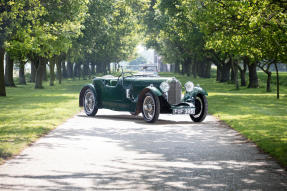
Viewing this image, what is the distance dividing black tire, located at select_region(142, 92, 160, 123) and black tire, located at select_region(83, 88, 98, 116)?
2241 mm

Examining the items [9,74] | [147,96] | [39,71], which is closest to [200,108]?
[147,96]

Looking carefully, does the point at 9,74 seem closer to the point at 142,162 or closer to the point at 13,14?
the point at 13,14

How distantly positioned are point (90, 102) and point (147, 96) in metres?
2.92

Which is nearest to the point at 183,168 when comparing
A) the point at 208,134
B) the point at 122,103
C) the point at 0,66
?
the point at 208,134

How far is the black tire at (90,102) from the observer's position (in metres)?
14.9

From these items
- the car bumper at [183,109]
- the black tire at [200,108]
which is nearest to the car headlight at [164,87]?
the car bumper at [183,109]

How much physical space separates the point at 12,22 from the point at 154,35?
48539mm

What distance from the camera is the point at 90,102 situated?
598 inches

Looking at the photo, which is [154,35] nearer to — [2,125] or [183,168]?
[2,125]

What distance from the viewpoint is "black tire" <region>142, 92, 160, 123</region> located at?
12.6 meters

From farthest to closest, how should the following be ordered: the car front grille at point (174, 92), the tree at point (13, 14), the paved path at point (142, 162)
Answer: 1. the tree at point (13, 14)
2. the car front grille at point (174, 92)
3. the paved path at point (142, 162)

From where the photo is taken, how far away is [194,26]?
38188mm

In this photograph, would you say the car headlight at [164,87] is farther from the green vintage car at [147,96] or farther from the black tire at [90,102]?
the black tire at [90,102]

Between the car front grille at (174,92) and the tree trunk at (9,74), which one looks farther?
the tree trunk at (9,74)
